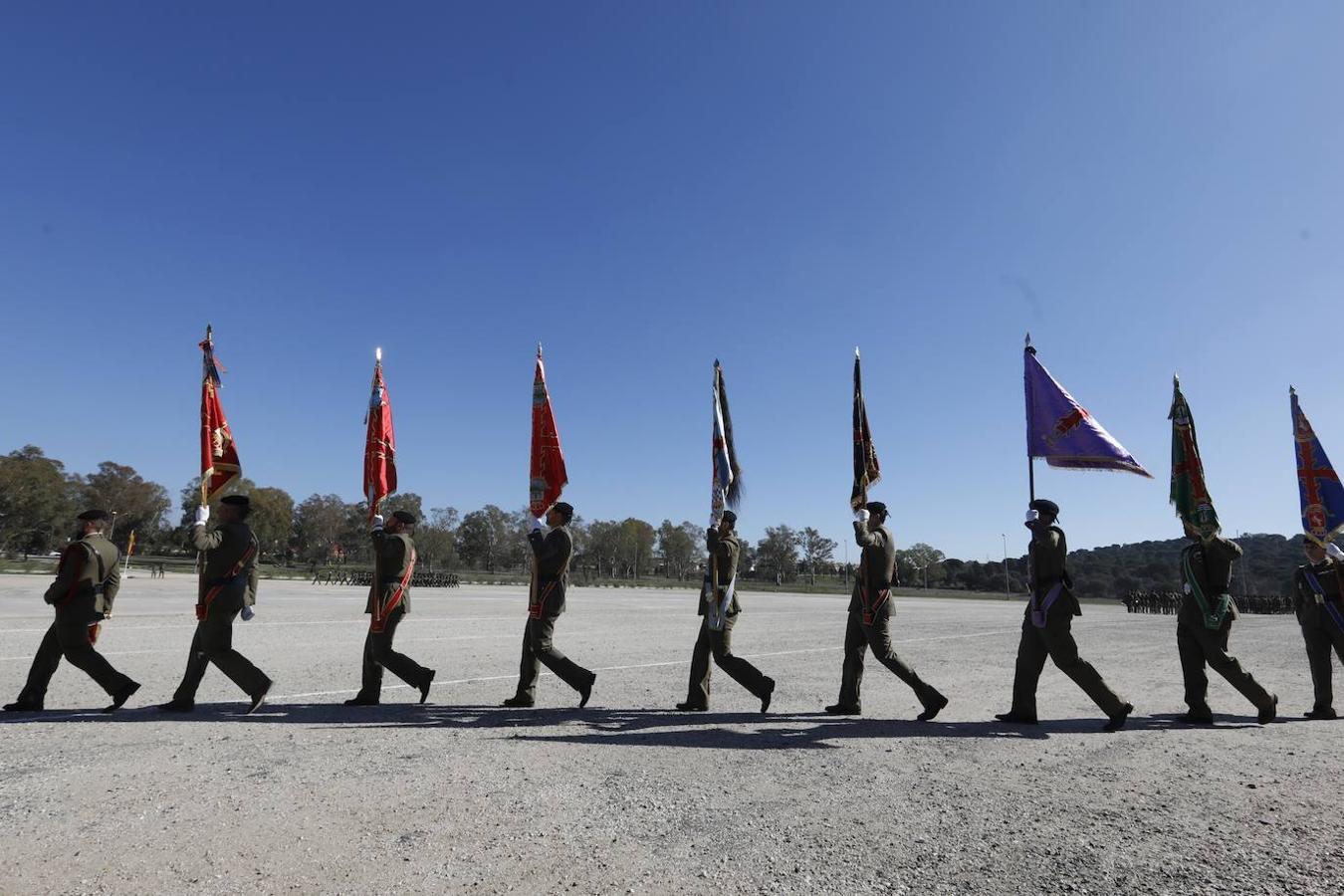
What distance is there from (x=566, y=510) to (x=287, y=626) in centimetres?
989

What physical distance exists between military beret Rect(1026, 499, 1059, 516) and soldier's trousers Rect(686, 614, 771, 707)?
3232 millimetres

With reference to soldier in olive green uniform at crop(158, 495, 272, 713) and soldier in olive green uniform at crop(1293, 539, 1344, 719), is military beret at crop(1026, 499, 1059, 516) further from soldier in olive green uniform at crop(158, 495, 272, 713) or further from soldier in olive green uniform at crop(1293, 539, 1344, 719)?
soldier in olive green uniform at crop(158, 495, 272, 713)

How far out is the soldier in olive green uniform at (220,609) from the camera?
6730 mm

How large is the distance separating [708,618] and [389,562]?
11.1 feet

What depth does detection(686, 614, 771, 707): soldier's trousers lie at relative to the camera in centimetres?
735

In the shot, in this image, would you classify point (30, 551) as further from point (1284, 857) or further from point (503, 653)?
point (1284, 857)

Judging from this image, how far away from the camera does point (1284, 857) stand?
146 inches

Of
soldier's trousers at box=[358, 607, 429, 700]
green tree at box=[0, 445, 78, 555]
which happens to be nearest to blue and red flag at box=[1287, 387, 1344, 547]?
soldier's trousers at box=[358, 607, 429, 700]

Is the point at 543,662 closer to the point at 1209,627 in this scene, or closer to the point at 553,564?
the point at 553,564

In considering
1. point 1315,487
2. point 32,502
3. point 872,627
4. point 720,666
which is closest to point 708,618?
point 720,666

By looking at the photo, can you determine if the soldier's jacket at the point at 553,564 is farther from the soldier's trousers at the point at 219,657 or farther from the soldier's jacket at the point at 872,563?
the soldier's jacket at the point at 872,563

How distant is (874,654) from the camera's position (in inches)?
294

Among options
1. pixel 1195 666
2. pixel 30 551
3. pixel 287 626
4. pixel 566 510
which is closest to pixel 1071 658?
pixel 1195 666

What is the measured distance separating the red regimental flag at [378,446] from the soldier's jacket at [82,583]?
8.35 feet
